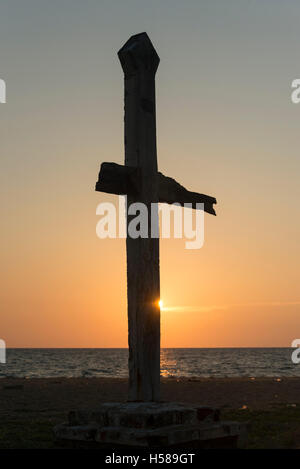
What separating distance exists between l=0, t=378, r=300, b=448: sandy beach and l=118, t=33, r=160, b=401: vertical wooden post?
8.15 feet

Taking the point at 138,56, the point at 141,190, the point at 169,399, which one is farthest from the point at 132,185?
the point at 169,399

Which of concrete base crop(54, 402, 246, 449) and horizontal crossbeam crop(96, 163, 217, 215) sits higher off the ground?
Result: horizontal crossbeam crop(96, 163, 217, 215)

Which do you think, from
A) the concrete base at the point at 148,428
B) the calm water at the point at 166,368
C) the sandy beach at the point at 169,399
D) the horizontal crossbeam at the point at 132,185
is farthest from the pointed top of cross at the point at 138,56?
the calm water at the point at 166,368

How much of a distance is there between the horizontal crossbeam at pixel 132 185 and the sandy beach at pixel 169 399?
3739 millimetres

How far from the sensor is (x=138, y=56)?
7.72 meters

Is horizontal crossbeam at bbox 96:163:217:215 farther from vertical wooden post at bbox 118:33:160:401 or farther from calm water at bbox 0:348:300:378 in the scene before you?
calm water at bbox 0:348:300:378

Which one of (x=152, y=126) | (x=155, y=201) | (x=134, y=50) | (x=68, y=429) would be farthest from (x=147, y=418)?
(x=134, y=50)

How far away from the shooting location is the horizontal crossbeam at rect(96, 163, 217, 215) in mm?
7145

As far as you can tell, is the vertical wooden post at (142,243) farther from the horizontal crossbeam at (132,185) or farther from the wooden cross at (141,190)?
the horizontal crossbeam at (132,185)

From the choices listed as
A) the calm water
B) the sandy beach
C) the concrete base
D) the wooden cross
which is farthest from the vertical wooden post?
the calm water

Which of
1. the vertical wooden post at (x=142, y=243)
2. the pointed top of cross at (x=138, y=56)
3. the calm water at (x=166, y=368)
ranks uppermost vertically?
the pointed top of cross at (x=138, y=56)

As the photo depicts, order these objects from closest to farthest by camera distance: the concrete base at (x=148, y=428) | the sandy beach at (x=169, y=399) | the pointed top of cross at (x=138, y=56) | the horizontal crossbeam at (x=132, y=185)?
1. the concrete base at (x=148, y=428)
2. the horizontal crossbeam at (x=132, y=185)
3. the pointed top of cross at (x=138, y=56)
4. the sandy beach at (x=169, y=399)

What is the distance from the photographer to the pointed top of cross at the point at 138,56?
7715 mm

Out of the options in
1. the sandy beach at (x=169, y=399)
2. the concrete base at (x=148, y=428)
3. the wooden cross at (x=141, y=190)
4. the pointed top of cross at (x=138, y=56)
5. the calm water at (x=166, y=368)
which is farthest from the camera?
the calm water at (x=166, y=368)
